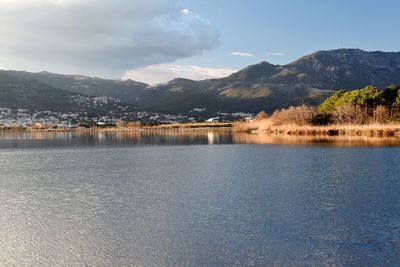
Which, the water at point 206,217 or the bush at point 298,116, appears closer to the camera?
the water at point 206,217

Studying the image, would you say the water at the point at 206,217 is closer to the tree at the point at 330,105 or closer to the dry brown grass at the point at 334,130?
the dry brown grass at the point at 334,130

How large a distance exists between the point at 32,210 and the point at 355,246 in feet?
62.8

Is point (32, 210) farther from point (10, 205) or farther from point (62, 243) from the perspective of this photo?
point (62, 243)

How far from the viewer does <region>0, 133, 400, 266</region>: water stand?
17.9 meters

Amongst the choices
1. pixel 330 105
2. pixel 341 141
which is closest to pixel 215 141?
pixel 341 141

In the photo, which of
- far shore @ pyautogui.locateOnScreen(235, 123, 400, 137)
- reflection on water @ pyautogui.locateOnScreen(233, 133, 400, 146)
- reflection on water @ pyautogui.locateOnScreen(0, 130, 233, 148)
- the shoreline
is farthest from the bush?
reflection on water @ pyautogui.locateOnScreen(233, 133, 400, 146)

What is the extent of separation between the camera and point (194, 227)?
22156mm

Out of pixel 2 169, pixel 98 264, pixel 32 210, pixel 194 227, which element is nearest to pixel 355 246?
pixel 194 227

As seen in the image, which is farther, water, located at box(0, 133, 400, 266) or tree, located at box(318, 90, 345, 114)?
tree, located at box(318, 90, 345, 114)

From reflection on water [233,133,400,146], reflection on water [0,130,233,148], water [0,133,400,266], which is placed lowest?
water [0,133,400,266]

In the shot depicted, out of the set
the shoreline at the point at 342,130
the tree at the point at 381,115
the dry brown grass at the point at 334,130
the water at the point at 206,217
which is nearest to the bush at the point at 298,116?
the dry brown grass at the point at 334,130

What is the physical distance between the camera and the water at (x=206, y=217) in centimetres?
1786

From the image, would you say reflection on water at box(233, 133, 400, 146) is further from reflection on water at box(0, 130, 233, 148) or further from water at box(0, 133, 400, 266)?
water at box(0, 133, 400, 266)

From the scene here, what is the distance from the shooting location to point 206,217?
24078 millimetres
